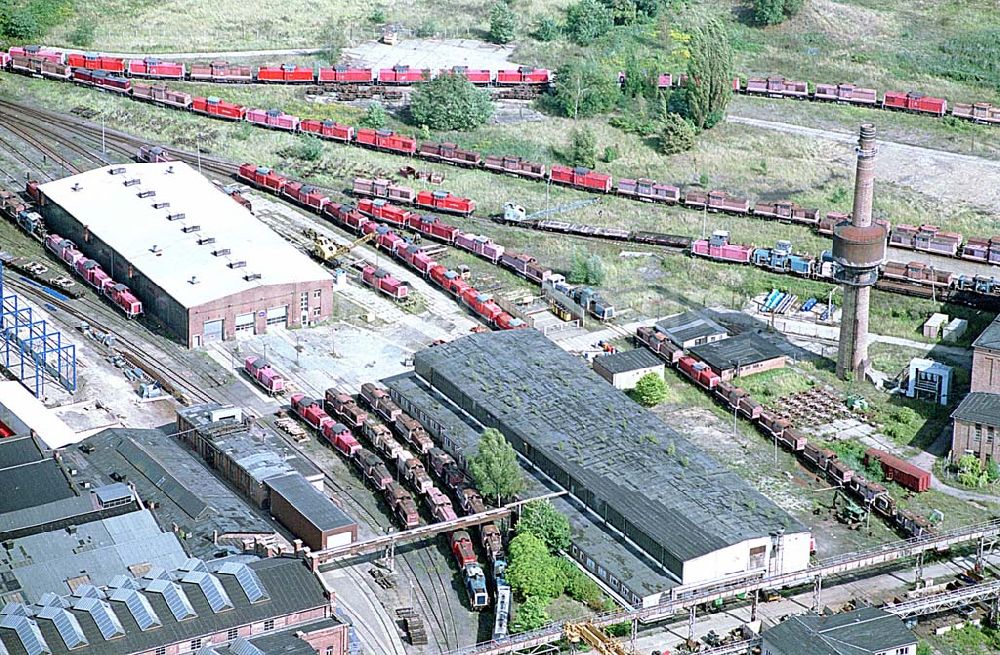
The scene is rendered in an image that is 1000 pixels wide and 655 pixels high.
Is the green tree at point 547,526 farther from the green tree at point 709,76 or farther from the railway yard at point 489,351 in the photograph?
the green tree at point 709,76

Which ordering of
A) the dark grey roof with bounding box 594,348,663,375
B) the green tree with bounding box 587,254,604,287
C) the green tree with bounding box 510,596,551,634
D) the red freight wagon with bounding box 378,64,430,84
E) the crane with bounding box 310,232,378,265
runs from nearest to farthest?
the green tree with bounding box 510,596,551,634 < the dark grey roof with bounding box 594,348,663,375 < the green tree with bounding box 587,254,604,287 < the crane with bounding box 310,232,378,265 < the red freight wagon with bounding box 378,64,430,84

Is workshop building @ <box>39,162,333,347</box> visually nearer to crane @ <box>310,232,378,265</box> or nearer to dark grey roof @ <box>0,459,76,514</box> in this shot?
crane @ <box>310,232,378,265</box>

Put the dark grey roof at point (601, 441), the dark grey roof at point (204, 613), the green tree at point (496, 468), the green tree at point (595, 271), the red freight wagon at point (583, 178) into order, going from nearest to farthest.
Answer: the dark grey roof at point (204, 613) < the dark grey roof at point (601, 441) < the green tree at point (496, 468) < the green tree at point (595, 271) < the red freight wagon at point (583, 178)

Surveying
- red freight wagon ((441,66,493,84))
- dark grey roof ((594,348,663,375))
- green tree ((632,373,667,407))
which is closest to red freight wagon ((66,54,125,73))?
red freight wagon ((441,66,493,84))

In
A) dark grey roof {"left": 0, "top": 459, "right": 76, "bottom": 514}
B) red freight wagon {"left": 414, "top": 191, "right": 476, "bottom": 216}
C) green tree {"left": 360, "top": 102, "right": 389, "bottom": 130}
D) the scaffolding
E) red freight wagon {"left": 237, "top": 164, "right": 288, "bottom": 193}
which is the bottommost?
dark grey roof {"left": 0, "top": 459, "right": 76, "bottom": 514}

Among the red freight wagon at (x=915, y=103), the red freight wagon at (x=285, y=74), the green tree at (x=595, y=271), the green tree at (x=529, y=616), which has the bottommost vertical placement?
the green tree at (x=529, y=616)

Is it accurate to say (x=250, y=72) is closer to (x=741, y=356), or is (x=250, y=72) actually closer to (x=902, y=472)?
(x=741, y=356)

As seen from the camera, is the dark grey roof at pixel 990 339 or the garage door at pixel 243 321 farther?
the garage door at pixel 243 321

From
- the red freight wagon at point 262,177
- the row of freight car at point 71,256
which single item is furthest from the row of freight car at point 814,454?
the red freight wagon at point 262,177
